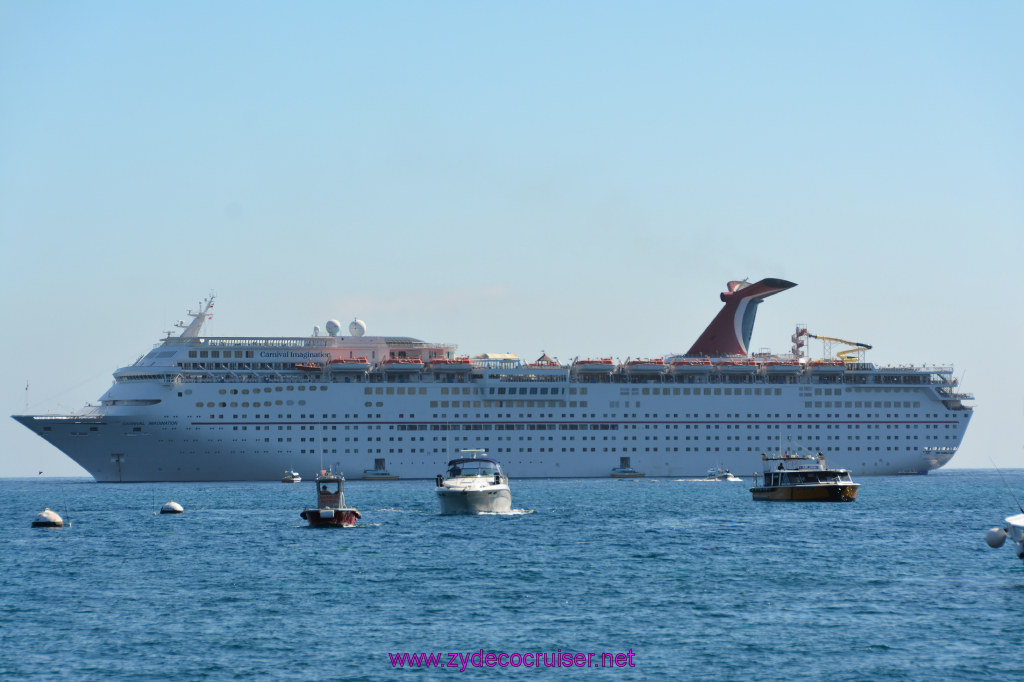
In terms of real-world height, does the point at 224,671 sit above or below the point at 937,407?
below

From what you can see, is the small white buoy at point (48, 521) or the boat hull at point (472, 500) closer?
the boat hull at point (472, 500)

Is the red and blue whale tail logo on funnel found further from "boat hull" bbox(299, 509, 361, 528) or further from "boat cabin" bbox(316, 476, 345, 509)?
"boat hull" bbox(299, 509, 361, 528)

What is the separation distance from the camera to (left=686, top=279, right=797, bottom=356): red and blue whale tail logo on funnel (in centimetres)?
11156

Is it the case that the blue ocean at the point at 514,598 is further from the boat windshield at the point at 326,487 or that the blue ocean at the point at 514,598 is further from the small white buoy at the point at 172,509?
the small white buoy at the point at 172,509

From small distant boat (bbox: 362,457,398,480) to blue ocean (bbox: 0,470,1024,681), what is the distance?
113ft

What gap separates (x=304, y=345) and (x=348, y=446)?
8.74 m

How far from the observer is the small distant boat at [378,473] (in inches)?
3711

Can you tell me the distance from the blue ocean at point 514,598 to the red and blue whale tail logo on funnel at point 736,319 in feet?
171

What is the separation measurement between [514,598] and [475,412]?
64.7 metres

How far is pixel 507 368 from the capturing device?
100 meters

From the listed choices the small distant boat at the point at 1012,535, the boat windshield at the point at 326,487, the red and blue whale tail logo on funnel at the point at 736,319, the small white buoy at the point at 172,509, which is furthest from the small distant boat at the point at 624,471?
the small distant boat at the point at 1012,535

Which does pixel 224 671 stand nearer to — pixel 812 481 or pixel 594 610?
pixel 594 610

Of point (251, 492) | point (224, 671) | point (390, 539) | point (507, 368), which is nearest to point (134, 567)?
point (390, 539)

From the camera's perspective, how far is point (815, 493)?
71062mm
